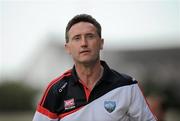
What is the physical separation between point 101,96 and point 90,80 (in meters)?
0.19

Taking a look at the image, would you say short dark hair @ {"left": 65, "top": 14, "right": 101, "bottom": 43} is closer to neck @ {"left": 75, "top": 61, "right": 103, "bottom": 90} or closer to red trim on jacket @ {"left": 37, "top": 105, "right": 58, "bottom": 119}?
neck @ {"left": 75, "top": 61, "right": 103, "bottom": 90}

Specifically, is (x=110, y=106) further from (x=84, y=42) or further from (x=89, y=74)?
(x=84, y=42)

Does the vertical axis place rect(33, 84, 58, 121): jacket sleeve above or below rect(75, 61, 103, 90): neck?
below

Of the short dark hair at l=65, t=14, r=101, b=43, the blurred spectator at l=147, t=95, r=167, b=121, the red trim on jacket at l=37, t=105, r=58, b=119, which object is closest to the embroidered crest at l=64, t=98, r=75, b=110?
the red trim on jacket at l=37, t=105, r=58, b=119

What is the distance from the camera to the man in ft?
19.4

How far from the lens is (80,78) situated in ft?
20.0

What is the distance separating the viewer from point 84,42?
5914 millimetres

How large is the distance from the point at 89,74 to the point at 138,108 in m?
0.53

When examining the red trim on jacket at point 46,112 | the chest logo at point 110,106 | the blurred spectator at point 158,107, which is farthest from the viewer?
the blurred spectator at point 158,107

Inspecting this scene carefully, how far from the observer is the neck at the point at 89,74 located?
19.9 feet

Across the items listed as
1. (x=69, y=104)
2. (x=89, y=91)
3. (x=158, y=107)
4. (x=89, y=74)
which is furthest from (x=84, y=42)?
(x=158, y=107)

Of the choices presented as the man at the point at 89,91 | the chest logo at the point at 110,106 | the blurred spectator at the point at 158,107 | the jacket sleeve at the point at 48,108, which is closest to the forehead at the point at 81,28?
the man at the point at 89,91

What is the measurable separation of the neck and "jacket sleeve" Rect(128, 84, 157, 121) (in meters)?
0.35

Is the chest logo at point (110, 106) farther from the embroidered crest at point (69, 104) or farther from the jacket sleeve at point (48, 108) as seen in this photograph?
the jacket sleeve at point (48, 108)
